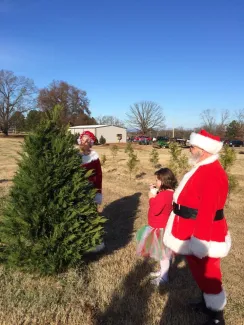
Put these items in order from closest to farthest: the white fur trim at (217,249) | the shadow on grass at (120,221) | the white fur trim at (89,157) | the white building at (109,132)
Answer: the white fur trim at (217,249) < the white fur trim at (89,157) < the shadow on grass at (120,221) < the white building at (109,132)

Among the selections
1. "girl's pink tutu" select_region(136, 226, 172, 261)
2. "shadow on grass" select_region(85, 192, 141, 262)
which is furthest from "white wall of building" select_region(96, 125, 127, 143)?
"girl's pink tutu" select_region(136, 226, 172, 261)

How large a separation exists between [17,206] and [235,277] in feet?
9.90

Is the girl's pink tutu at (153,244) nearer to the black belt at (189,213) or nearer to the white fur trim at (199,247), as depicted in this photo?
the black belt at (189,213)

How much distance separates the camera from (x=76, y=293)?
316cm

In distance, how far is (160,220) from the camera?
382cm

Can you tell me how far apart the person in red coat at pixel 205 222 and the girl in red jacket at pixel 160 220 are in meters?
0.76

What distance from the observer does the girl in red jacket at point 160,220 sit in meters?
3.73

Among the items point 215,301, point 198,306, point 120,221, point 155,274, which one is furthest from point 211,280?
point 120,221

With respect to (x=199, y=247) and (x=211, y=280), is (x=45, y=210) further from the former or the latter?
(x=211, y=280)

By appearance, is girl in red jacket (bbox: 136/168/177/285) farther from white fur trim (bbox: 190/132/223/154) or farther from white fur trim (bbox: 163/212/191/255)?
white fur trim (bbox: 190/132/223/154)

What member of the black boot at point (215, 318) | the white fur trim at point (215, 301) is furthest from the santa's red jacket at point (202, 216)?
the black boot at point (215, 318)

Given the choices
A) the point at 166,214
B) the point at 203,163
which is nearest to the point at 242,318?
the point at 166,214

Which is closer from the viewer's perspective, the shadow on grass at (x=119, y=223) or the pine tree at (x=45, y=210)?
the pine tree at (x=45, y=210)

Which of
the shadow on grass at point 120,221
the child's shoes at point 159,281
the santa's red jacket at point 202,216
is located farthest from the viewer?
the shadow on grass at point 120,221
